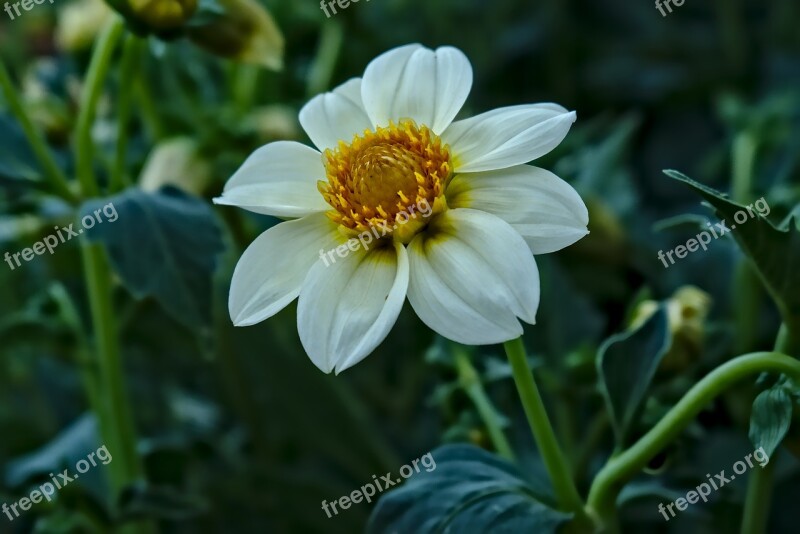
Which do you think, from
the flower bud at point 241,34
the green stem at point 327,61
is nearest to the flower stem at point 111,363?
the flower bud at point 241,34

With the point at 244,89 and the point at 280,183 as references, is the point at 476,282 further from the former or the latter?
the point at 244,89

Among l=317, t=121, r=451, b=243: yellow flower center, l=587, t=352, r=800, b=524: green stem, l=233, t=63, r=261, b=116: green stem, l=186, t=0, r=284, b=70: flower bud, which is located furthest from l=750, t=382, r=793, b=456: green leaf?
l=233, t=63, r=261, b=116: green stem

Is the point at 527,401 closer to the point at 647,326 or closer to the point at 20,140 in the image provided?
the point at 647,326

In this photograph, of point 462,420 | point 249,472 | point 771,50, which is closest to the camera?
point 462,420

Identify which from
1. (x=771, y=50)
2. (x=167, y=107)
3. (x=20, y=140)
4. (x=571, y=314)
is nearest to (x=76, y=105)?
(x=167, y=107)

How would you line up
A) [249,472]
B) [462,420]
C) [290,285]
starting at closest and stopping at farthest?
[290,285]
[462,420]
[249,472]

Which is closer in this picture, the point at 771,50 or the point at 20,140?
the point at 20,140
